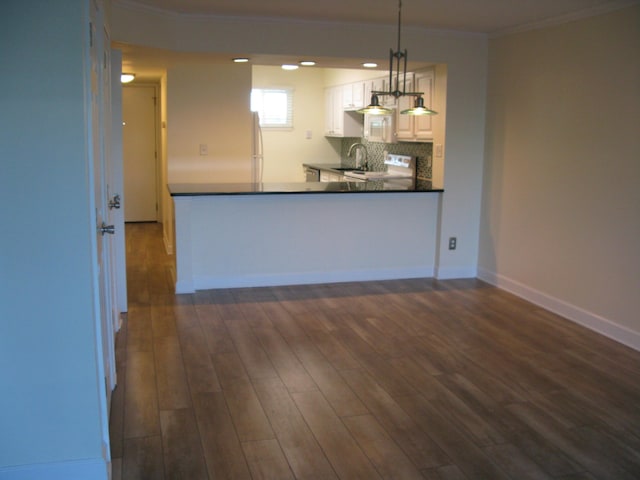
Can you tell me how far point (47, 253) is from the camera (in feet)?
7.71

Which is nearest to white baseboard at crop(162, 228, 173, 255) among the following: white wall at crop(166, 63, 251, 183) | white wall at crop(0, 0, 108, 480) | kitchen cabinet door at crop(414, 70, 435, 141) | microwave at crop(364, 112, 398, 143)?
white wall at crop(166, 63, 251, 183)

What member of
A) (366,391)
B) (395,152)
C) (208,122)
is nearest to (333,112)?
(395,152)

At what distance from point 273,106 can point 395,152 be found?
8.23ft

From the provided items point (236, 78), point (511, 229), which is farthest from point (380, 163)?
point (511, 229)

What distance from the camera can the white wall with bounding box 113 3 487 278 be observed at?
505 cm

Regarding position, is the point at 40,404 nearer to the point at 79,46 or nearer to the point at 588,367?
the point at 79,46

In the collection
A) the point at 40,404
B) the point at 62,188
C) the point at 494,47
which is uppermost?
the point at 494,47

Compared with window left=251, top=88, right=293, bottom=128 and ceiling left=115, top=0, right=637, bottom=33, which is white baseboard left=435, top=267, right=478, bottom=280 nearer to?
ceiling left=115, top=0, right=637, bottom=33

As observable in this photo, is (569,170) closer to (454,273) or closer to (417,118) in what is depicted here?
(454,273)

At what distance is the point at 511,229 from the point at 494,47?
65.7 inches

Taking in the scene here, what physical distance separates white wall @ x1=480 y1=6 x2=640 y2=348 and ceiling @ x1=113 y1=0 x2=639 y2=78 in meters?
0.16

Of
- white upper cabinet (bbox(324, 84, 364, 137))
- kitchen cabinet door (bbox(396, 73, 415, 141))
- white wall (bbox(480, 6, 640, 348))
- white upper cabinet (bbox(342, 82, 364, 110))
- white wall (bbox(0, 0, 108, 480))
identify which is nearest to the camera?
white wall (bbox(0, 0, 108, 480))

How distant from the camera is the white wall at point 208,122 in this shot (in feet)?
21.8

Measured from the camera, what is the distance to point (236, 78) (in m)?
6.82
